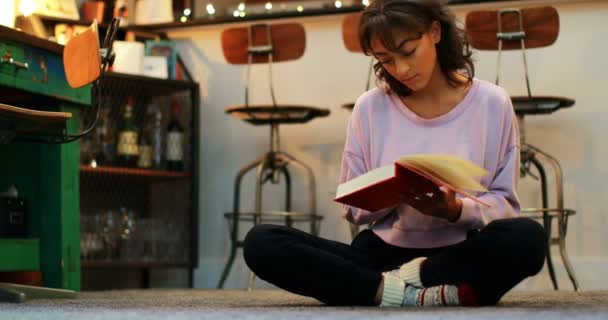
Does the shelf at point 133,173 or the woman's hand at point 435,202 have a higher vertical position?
the woman's hand at point 435,202

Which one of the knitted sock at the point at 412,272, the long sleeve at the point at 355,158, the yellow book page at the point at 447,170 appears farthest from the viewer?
the long sleeve at the point at 355,158

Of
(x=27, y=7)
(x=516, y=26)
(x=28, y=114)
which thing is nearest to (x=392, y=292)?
(x=28, y=114)

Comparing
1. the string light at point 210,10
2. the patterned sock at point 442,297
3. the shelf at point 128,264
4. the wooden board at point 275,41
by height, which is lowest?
the shelf at point 128,264

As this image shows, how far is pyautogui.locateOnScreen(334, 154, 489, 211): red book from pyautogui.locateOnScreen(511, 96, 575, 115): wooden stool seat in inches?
63.4

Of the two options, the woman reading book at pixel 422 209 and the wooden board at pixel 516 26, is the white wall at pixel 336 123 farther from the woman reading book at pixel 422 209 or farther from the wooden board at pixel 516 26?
the woman reading book at pixel 422 209

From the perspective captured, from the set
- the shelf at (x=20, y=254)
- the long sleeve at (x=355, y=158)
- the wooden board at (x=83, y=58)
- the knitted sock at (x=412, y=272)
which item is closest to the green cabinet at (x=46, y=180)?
the shelf at (x=20, y=254)

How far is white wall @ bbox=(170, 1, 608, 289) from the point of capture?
12.1ft

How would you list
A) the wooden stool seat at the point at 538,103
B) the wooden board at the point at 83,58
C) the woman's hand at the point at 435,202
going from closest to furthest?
the woman's hand at the point at 435,202, the wooden board at the point at 83,58, the wooden stool seat at the point at 538,103

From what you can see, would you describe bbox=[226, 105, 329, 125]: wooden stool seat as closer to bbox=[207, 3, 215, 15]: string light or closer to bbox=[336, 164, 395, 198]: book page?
bbox=[207, 3, 215, 15]: string light

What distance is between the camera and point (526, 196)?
3729 millimetres

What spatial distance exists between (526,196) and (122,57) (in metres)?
1.67

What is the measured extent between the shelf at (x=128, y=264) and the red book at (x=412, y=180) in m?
2.20

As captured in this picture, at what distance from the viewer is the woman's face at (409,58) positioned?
5.97 feet

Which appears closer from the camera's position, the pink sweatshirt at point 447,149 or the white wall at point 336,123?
the pink sweatshirt at point 447,149
